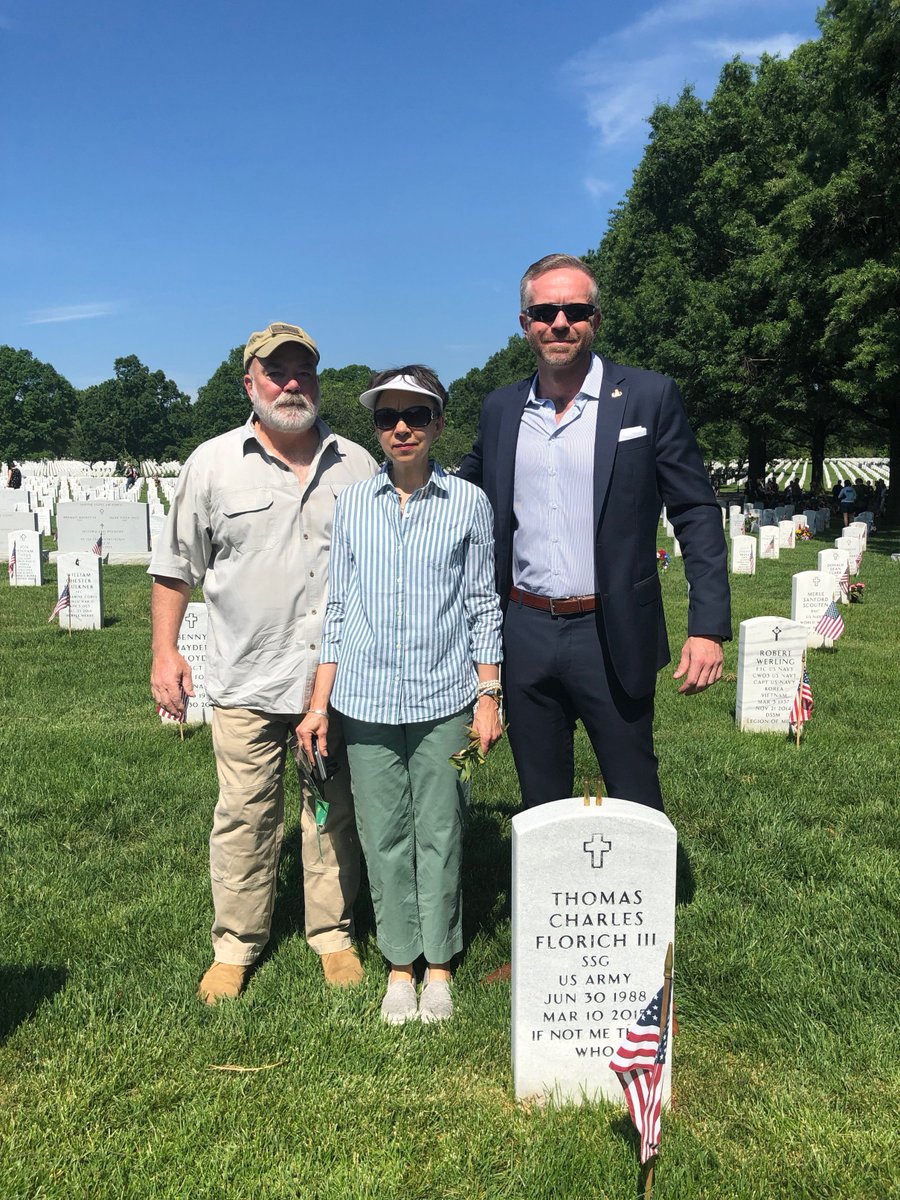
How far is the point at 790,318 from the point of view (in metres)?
27.2

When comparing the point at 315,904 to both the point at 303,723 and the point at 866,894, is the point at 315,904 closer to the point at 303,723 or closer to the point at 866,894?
the point at 303,723

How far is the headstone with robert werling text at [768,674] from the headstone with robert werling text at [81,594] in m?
7.92

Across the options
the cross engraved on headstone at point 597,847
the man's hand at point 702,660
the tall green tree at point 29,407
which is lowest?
the cross engraved on headstone at point 597,847

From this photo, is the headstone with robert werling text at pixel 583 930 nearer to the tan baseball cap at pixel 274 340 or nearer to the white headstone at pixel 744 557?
the tan baseball cap at pixel 274 340

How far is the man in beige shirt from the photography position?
3.47 metres

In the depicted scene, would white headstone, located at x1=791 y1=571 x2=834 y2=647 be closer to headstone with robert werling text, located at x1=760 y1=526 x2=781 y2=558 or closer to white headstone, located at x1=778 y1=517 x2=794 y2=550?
headstone with robert werling text, located at x1=760 y1=526 x2=781 y2=558

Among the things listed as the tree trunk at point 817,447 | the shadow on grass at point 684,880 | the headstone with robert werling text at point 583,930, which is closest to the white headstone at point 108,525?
the shadow on grass at point 684,880

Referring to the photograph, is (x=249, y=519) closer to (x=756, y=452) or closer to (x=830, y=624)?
(x=830, y=624)

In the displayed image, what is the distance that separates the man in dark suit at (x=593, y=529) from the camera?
3.31 m

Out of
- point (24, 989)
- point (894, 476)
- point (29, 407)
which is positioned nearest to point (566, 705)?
point (24, 989)

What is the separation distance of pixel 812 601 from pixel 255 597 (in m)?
8.38

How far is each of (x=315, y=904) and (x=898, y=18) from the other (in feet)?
82.9

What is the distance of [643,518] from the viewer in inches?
132

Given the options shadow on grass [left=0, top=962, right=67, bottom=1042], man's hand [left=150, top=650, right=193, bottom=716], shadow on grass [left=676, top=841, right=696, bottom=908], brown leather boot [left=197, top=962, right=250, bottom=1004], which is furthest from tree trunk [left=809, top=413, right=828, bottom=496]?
shadow on grass [left=0, top=962, right=67, bottom=1042]
